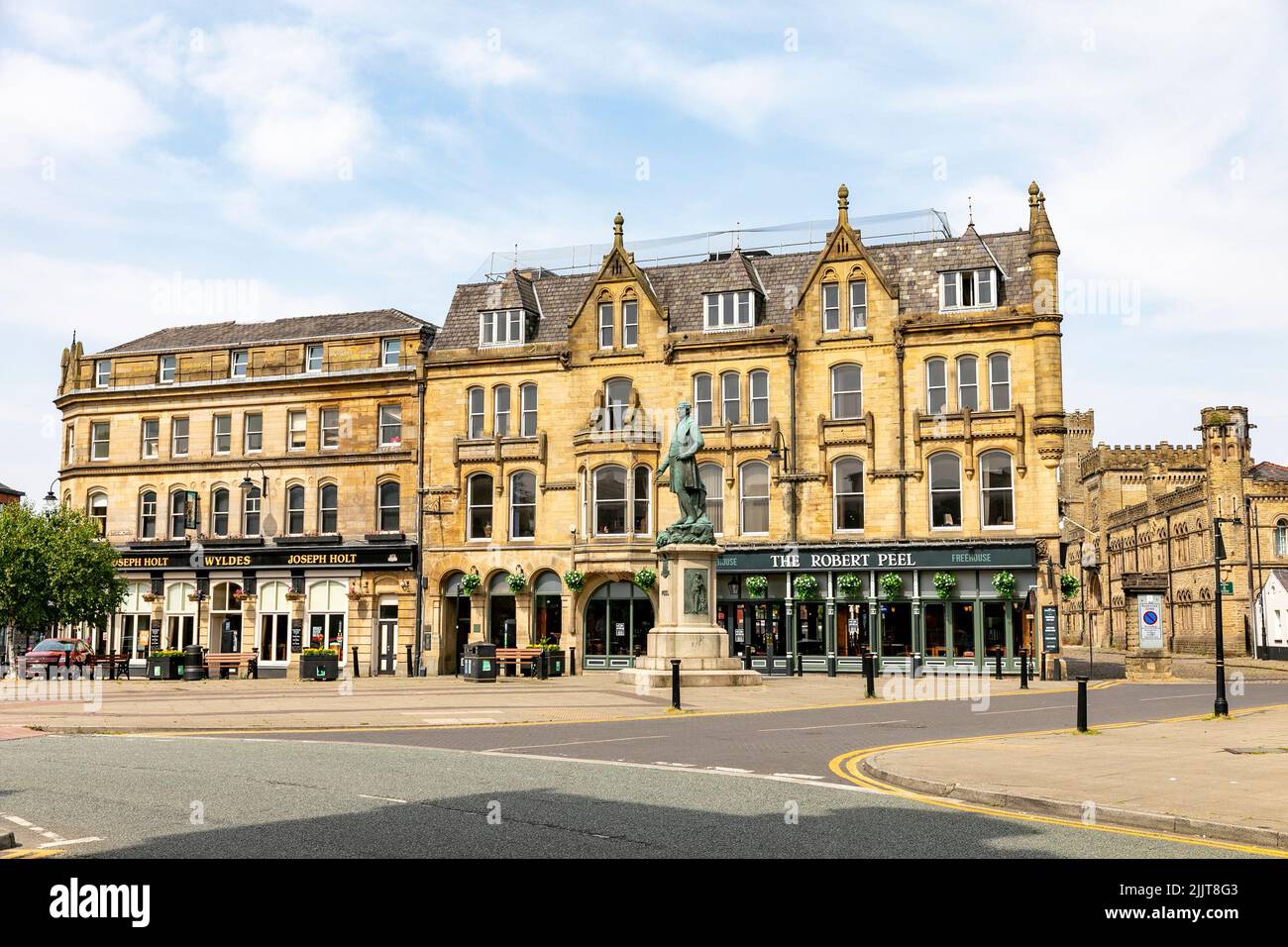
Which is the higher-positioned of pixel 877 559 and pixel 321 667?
pixel 877 559

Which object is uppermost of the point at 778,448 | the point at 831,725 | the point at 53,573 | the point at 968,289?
the point at 968,289

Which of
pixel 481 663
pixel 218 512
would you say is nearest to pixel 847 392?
pixel 481 663

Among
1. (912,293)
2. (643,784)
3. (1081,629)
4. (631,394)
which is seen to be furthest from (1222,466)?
(643,784)

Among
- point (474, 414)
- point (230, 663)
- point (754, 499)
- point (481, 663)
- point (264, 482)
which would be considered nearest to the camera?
point (481, 663)

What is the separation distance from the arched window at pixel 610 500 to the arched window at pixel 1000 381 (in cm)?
1353

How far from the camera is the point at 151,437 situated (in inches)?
2105

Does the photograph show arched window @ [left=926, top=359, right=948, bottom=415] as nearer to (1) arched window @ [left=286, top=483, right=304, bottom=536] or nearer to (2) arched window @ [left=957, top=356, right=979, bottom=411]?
(2) arched window @ [left=957, top=356, right=979, bottom=411]

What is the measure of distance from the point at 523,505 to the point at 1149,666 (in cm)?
2326

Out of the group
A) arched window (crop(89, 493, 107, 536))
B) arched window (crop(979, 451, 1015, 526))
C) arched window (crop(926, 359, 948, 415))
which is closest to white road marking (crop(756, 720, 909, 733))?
arched window (crop(979, 451, 1015, 526))

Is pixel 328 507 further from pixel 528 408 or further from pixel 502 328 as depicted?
pixel 502 328

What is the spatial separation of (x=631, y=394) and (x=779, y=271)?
7.63 m

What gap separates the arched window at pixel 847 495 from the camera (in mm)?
44531
